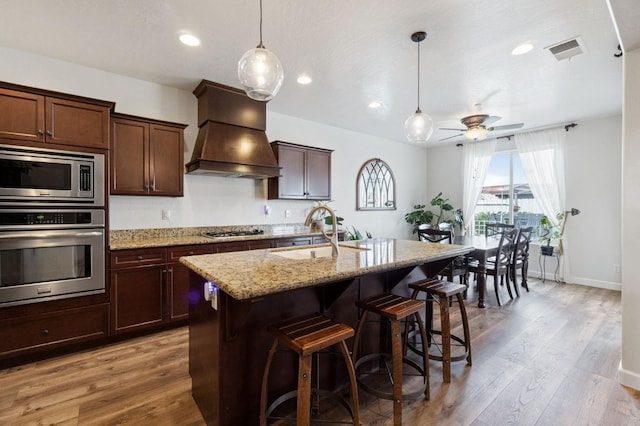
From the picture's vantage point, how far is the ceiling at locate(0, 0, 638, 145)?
2.13 meters

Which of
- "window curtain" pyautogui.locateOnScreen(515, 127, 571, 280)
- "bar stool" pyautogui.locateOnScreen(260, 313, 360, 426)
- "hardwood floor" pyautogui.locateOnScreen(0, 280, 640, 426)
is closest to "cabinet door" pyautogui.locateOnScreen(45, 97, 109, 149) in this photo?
"hardwood floor" pyautogui.locateOnScreen(0, 280, 640, 426)

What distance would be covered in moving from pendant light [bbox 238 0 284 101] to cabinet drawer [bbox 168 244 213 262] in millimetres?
1969

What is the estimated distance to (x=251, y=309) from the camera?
63.4 inches

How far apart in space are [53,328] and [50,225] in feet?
2.90

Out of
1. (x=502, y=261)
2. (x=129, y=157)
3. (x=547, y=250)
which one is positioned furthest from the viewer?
(x=547, y=250)

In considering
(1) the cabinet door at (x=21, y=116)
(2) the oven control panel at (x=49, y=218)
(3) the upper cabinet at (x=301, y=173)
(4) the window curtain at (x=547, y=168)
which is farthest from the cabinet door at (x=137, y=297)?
(4) the window curtain at (x=547, y=168)

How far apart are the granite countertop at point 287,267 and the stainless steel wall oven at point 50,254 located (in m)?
1.44

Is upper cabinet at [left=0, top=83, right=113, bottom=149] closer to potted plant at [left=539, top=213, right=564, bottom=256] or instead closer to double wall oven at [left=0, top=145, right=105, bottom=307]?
double wall oven at [left=0, top=145, right=105, bottom=307]

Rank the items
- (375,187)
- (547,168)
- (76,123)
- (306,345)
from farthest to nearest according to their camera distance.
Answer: (375,187)
(547,168)
(76,123)
(306,345)

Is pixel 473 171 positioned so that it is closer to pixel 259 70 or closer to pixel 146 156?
pixel 259 70

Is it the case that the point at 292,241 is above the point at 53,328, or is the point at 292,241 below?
above

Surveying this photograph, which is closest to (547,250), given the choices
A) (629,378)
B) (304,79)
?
(629,378)

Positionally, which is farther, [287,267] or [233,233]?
[233,233]

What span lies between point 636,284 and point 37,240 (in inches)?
180
